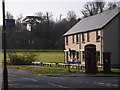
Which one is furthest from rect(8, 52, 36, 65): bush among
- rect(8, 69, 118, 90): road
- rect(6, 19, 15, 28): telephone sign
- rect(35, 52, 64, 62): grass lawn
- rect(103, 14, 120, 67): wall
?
rect(6, 19, 15, 28): telephone sign

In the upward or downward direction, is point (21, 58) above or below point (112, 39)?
below

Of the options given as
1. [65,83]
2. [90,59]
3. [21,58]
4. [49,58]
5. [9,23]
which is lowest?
[65,83]

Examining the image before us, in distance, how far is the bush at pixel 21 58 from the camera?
170 feet

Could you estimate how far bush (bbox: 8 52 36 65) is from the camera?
51.8 metres

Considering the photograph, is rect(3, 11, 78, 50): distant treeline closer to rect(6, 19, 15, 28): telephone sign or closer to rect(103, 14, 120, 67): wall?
rect(103, 14, 120, 67): wall

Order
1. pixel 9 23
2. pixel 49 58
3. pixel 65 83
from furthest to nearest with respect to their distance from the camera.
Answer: pixel 49 58
pixel 65 83
pixel 9 23

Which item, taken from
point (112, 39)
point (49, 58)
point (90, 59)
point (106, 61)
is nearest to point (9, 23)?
point (90, 59)

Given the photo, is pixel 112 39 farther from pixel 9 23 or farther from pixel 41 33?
pixel 41 33

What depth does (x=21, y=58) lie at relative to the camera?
52594mm

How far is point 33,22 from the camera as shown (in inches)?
4161

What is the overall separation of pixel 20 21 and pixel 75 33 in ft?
205

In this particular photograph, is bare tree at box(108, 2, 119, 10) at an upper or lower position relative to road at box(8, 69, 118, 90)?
upper

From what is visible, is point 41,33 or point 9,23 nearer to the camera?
point 9,23

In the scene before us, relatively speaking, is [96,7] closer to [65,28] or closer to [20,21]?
[65,28]
